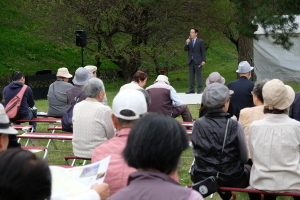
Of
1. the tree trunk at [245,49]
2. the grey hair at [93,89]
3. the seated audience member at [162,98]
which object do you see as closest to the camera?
the grey hair at [93,89]

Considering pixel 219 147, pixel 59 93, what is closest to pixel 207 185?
pixel 219 147

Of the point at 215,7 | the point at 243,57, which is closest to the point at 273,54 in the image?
the point at 243,57

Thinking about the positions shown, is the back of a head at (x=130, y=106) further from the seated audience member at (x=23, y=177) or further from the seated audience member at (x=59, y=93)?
the seated audience member at (x=59, y=93)

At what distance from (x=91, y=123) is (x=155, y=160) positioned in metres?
2.99

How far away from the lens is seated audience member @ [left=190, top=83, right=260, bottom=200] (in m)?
4.39

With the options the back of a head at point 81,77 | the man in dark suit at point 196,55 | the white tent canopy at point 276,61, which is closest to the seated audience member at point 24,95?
the back of a head at point 81,77

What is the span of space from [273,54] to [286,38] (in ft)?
14.3

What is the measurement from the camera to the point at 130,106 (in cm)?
316

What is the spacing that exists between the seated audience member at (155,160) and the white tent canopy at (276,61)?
17534mm

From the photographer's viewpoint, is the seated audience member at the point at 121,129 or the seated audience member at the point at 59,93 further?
the seated audience member at the point at 59,93

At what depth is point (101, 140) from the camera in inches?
207

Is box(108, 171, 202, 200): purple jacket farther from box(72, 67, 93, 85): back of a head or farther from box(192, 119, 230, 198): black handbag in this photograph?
box(72, 67, 93, 85): back of a head

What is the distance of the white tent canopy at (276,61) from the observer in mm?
19359

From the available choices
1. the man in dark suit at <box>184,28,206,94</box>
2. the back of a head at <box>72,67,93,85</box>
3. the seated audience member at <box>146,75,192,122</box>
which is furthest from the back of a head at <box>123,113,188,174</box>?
the man in dark suit at <box>184,28,206,94</box>
